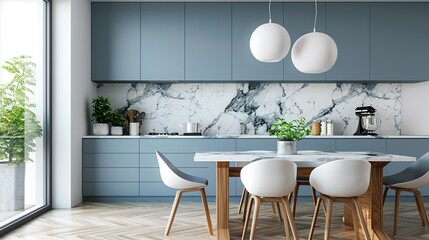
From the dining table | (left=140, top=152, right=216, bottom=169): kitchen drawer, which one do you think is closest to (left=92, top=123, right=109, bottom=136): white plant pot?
(left=140, top=152, right=216, bottom=169): kitchen drawer

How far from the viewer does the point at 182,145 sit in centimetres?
559

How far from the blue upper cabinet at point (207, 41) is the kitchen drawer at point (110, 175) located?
1375 mm

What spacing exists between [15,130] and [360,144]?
385 cm

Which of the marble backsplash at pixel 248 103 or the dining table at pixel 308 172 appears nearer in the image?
the dining table at pixel 308 172

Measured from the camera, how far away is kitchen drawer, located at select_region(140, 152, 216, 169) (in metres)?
5.59

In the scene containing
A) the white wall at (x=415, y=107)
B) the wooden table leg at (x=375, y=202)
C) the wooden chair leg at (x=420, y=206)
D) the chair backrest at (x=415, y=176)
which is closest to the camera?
the wooden table leg at (x=375, y=202)

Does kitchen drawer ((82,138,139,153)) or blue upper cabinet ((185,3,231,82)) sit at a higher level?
blue upper cabinet ((185,3,231,82))

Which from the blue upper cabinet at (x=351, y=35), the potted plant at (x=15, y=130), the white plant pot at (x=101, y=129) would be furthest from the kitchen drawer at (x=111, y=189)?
the blue upper cabinet at (x=351, y=35)

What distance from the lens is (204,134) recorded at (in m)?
6.20

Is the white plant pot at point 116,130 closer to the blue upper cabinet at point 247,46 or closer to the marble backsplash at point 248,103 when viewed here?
the marble backsplash at point 248,103

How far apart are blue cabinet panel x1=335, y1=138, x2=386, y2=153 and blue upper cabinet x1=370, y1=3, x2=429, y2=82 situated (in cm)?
84

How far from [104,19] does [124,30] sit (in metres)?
0.29

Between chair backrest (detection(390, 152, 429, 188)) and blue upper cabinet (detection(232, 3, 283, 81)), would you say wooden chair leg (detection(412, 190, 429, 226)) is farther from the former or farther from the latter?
blue upper cabinet (detection(232, 3, 283, 81))

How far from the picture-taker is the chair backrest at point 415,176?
3.86m
